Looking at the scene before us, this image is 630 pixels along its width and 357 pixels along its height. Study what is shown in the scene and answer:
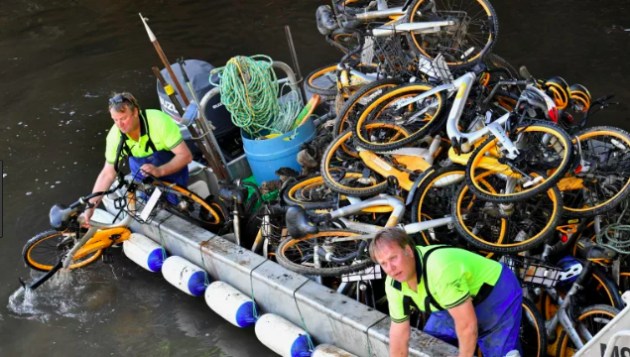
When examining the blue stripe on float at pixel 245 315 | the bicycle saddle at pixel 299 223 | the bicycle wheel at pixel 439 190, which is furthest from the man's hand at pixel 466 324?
the blue stripe on float at pixel 245 315

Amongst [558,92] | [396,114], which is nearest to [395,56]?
[396,114]

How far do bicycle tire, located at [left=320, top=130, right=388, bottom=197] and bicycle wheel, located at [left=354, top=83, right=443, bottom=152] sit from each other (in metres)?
0.25

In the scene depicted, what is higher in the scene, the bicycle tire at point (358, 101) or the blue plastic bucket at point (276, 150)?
the bicycle tire at point (358, 101)

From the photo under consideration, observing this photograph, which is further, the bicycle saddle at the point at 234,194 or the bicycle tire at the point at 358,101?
the bicycle saddle at the point at 234,194

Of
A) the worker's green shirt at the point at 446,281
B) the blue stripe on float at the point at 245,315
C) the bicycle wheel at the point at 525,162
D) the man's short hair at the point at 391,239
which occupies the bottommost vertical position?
the blue stripe on float at the point at 245,315

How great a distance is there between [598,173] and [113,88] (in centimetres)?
855

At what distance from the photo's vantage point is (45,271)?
7102mm

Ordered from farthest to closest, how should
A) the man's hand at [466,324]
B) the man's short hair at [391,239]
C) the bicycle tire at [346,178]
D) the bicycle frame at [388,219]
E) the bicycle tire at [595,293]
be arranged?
the bicycle tire at [346,178] < the bicycle frame at [388,219] < the bicycle tire at [595,293] < the man's hand at [466,324] < the man's short hair at [391,239]

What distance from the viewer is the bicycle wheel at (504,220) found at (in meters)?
5.08

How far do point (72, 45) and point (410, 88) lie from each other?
31.4 ft

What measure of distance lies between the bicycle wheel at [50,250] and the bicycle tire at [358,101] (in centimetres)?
278

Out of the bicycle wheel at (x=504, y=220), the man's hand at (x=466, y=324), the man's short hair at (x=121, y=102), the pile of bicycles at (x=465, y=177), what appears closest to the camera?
the man's hand at (x=466, y=324)

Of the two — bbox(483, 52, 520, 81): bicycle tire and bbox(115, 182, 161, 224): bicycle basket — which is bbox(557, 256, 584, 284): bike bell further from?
bbox(115, 182, 161, 224): bicycle basket

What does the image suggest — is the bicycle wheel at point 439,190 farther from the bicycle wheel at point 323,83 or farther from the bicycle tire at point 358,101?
the bicycle wheel at point 323,83
